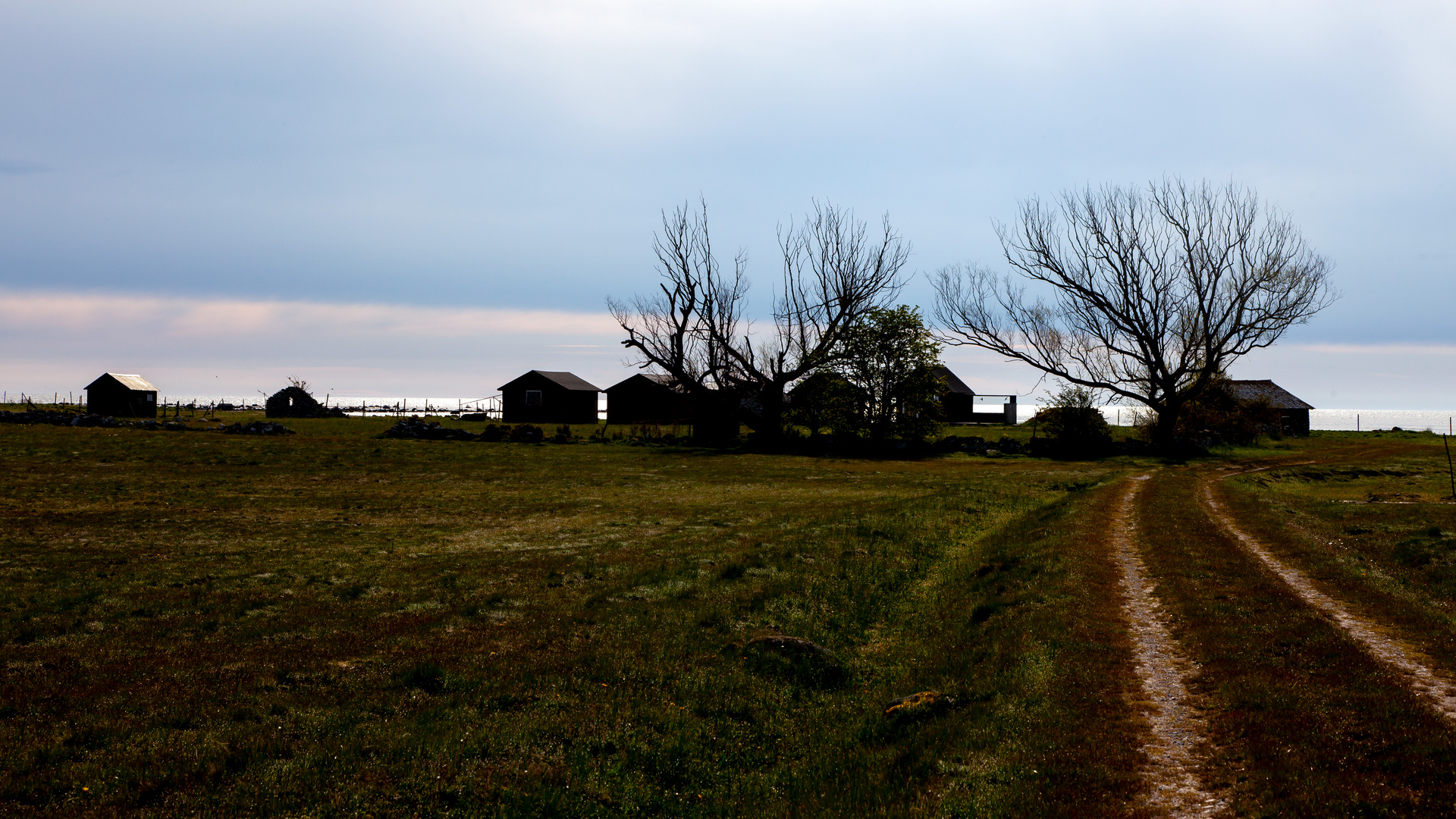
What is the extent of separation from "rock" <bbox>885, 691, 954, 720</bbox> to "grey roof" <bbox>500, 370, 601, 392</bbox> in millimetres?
105734

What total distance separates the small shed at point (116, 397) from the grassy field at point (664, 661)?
81.7 meters

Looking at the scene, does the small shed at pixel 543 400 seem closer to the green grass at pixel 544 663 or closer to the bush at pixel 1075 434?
the bush at pixel 1075 434

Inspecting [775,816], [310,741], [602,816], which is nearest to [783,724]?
[775,816]


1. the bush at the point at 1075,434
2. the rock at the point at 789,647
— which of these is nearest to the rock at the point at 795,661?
the rock at the point at 789,647

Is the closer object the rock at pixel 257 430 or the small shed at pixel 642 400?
the rock at pixel 257 430

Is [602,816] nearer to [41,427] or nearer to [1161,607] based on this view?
[1161,607]

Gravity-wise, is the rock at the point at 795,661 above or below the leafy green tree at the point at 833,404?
below

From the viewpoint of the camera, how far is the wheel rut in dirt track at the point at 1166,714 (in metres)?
8.95

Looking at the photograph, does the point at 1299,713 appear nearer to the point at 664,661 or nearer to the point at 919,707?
the point at 919,707

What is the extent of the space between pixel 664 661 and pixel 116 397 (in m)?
113

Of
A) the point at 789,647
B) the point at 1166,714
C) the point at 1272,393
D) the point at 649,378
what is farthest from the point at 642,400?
the point at 1166,714

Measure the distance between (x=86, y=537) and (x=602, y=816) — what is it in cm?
2195

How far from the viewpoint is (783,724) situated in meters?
12.7

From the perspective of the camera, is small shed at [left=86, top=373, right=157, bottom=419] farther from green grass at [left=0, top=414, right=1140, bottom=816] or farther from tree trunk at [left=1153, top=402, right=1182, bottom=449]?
tree trunk at [left=1153, top=402, right=1182, bottom=449]
